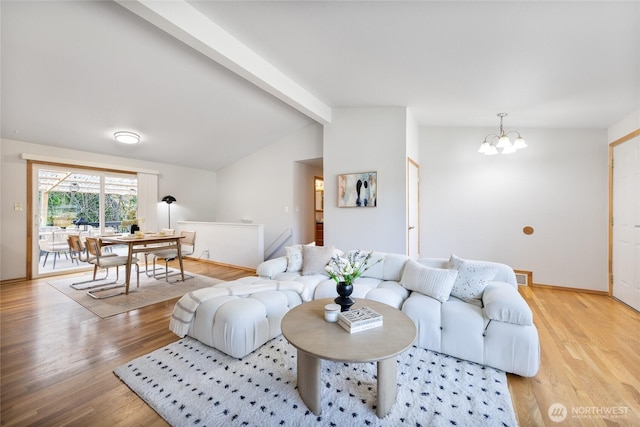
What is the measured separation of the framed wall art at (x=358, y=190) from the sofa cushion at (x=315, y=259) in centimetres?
120

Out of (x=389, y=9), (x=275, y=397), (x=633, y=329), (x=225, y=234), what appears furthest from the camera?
(x=225, y=234)

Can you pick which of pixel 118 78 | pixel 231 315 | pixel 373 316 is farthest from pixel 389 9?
pixel 118 78

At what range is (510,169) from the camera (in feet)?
13.4

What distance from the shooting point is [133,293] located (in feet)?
12.1

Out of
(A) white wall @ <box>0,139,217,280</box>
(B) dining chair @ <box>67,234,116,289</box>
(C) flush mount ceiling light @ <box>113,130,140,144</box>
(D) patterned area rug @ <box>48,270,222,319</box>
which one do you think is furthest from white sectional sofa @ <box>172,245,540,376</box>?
(A) white wall @ <box>0,139,217,280</box>

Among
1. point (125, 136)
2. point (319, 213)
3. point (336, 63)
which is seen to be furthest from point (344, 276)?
point (319, 213)

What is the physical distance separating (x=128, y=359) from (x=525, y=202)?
5306 mm

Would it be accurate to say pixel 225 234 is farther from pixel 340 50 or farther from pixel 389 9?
pixel 389 9

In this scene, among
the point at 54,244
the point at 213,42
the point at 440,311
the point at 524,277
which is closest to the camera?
the point at 440,311

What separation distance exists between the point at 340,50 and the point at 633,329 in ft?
13.4

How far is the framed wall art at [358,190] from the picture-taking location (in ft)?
13.6

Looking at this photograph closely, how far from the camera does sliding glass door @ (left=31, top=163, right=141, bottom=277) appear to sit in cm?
457

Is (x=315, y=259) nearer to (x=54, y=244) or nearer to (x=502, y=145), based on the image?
(x=502, y=145)

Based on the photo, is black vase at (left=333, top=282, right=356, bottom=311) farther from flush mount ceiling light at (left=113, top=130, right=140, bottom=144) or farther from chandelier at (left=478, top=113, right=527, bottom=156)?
flush mount ceiling light at (left=113, top=130, right=140, bottom=144)
